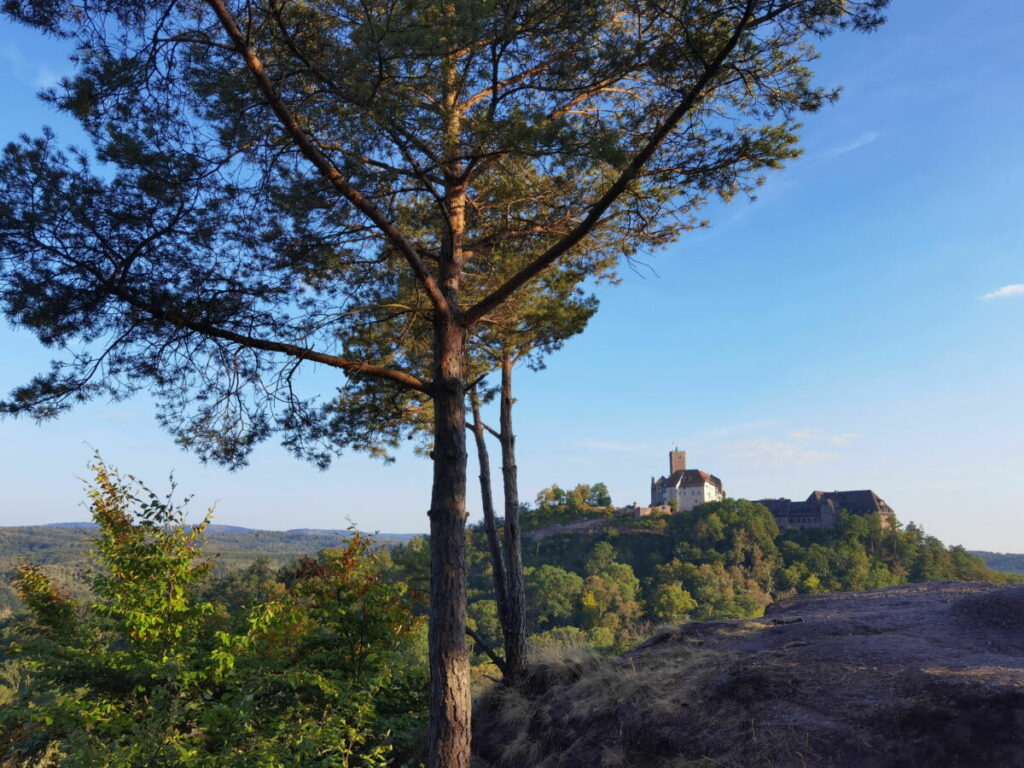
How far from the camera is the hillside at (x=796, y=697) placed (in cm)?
412

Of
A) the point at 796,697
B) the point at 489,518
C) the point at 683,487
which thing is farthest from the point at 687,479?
the point at 796,697

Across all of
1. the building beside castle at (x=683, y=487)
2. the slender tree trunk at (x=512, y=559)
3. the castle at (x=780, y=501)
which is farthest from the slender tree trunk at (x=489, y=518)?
the building beside castle at (x=683, y=487)

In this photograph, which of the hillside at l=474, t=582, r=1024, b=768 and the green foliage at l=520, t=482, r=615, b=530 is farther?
the green foliage at l=520, t=482, r=615, b=530

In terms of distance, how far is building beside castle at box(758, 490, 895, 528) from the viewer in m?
63.4

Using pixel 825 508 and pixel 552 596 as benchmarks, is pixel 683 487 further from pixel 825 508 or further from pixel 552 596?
pixel 552 596

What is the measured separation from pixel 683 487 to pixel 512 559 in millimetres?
75908

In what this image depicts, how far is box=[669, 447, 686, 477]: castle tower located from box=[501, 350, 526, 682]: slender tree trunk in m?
77.7

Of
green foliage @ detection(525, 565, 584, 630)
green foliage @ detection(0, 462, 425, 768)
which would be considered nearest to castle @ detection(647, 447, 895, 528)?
green foliage @ detection(525, 565, 584, 630)

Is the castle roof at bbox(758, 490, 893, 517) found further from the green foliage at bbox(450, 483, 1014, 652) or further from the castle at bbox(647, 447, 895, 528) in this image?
the green foliage at bbox(450, 483, 1014, 652)

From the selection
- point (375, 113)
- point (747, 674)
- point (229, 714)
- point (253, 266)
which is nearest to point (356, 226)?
point (253, 266)

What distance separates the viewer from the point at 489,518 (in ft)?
29.1

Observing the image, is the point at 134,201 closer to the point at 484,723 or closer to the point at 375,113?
the point at 375,113

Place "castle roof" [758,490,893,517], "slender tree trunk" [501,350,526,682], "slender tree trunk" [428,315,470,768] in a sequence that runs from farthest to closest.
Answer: "castle roof" [758,490,893,517]
"slender tree trunk" [501,350,526,682]
"slender tree trunk" [428,315,470,768]

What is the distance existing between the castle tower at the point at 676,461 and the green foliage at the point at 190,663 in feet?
261
